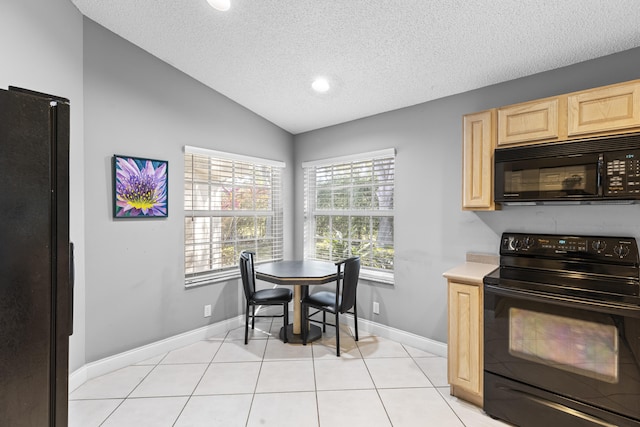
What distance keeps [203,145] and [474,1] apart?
2.59 meters

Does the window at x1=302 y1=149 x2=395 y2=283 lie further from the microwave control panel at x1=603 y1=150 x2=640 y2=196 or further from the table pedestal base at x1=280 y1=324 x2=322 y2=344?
the microwave control panel at x1=603 y1=150 x2=640 y2=196

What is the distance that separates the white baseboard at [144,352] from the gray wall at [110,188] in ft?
0.18

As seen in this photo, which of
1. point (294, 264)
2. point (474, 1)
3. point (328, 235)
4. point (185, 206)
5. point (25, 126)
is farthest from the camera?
point (328, 235)

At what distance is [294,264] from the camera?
346 cm

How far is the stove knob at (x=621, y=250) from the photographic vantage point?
191cm

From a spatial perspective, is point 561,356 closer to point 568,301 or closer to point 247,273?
point 568,301

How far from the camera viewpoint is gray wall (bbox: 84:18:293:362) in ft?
8.05

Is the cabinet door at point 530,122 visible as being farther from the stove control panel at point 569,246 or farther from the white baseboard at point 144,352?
the white baseboard at point 144,352

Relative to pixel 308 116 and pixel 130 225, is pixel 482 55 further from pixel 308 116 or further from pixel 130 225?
pixel 130 225

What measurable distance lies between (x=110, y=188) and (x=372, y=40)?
237cm

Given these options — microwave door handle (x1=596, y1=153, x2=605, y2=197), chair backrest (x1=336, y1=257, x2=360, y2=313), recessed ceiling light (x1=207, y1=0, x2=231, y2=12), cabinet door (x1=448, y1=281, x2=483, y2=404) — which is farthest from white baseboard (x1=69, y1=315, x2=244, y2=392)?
microwave door handle (x1=596, y1=153, x2=605, y2=197)

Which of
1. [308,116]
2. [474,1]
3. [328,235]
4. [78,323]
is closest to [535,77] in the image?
[474,1]

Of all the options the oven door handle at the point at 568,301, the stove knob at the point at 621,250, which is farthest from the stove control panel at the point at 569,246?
the oven door handle at the point at 568,301

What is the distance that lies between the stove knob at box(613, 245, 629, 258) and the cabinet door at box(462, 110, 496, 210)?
2.41ft
